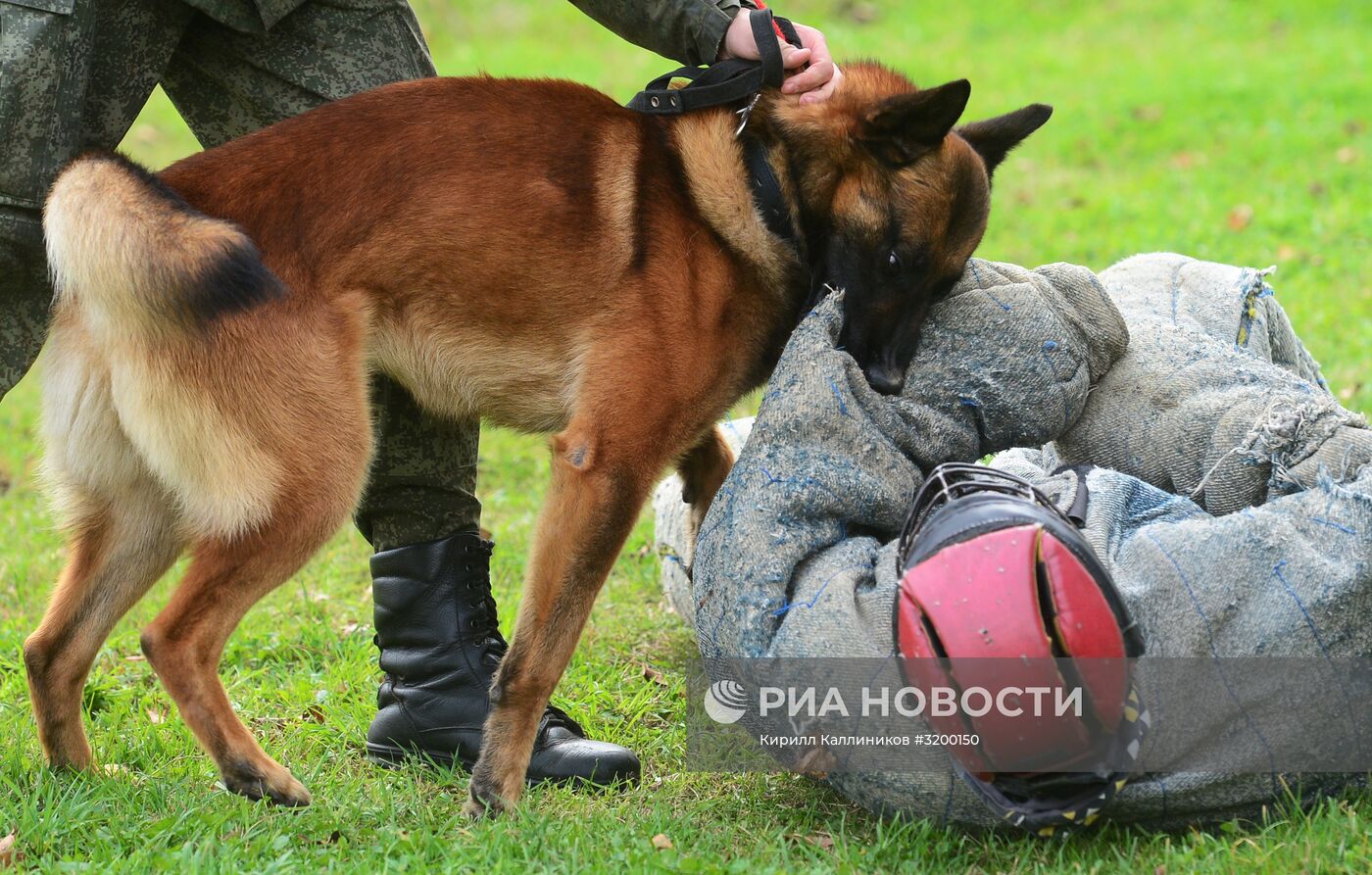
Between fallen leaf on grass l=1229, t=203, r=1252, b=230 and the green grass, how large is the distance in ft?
0.10

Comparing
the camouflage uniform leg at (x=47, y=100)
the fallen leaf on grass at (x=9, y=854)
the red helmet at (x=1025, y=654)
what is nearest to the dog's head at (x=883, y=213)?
the red helmet at (x=1025, y=654)

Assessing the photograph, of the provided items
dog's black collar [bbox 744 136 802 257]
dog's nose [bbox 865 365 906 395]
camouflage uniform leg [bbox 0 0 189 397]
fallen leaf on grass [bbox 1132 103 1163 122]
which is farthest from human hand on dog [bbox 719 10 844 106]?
fallen leaf on grass [bbox 1132 103 1163 122]

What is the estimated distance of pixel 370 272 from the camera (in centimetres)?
296

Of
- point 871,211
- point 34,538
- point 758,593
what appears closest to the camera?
point 758,593

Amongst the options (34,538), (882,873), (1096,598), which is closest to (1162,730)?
(1096,598)

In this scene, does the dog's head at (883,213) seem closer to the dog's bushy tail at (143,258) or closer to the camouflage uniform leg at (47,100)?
the dog's bushy tail at (143,258)

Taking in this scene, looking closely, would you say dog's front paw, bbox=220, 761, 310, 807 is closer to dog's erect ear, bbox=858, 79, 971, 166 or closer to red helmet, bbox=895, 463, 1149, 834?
red helmet, bbox=895, 463, 1149, 834

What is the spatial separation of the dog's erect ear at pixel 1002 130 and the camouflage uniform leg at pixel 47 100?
78.5 inches

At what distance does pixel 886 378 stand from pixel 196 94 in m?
1.87

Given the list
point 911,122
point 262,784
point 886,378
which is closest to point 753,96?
point 911,122

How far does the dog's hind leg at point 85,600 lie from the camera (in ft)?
9.89

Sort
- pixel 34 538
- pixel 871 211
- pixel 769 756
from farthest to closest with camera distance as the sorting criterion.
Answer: pixel 34 538
pixel 871 211
pixel 769 756

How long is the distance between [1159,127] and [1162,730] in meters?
8.87

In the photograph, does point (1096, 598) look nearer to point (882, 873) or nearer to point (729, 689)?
point (882, 873)
